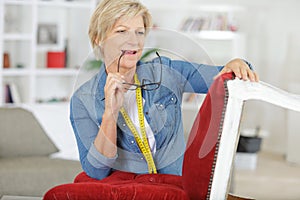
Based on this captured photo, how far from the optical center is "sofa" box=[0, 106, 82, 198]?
11.1 feet

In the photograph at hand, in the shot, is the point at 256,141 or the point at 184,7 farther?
the point at 184,7

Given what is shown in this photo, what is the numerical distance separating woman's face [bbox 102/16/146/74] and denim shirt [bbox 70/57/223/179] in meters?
0.04

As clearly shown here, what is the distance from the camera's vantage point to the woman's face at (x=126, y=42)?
1.66 meters

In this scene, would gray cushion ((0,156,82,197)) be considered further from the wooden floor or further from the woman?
the woman

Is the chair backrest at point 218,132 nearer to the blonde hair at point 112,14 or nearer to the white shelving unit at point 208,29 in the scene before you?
the blonde hair at point 112,14

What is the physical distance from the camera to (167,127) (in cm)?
169

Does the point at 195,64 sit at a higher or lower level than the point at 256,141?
higher

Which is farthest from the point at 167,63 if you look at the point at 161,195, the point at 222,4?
the point at 222,4

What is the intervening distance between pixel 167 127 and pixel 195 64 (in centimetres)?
16

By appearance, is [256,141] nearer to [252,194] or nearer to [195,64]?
[252,194]

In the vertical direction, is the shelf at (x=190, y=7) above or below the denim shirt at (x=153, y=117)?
above

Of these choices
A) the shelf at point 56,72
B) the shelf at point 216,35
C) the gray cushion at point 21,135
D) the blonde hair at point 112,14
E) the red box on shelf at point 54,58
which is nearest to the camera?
the blonde hair at point 112,14

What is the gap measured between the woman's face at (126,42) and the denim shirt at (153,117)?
39 millimetres

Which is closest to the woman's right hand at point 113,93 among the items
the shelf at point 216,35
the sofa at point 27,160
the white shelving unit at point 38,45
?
the sofa at point 27,160
